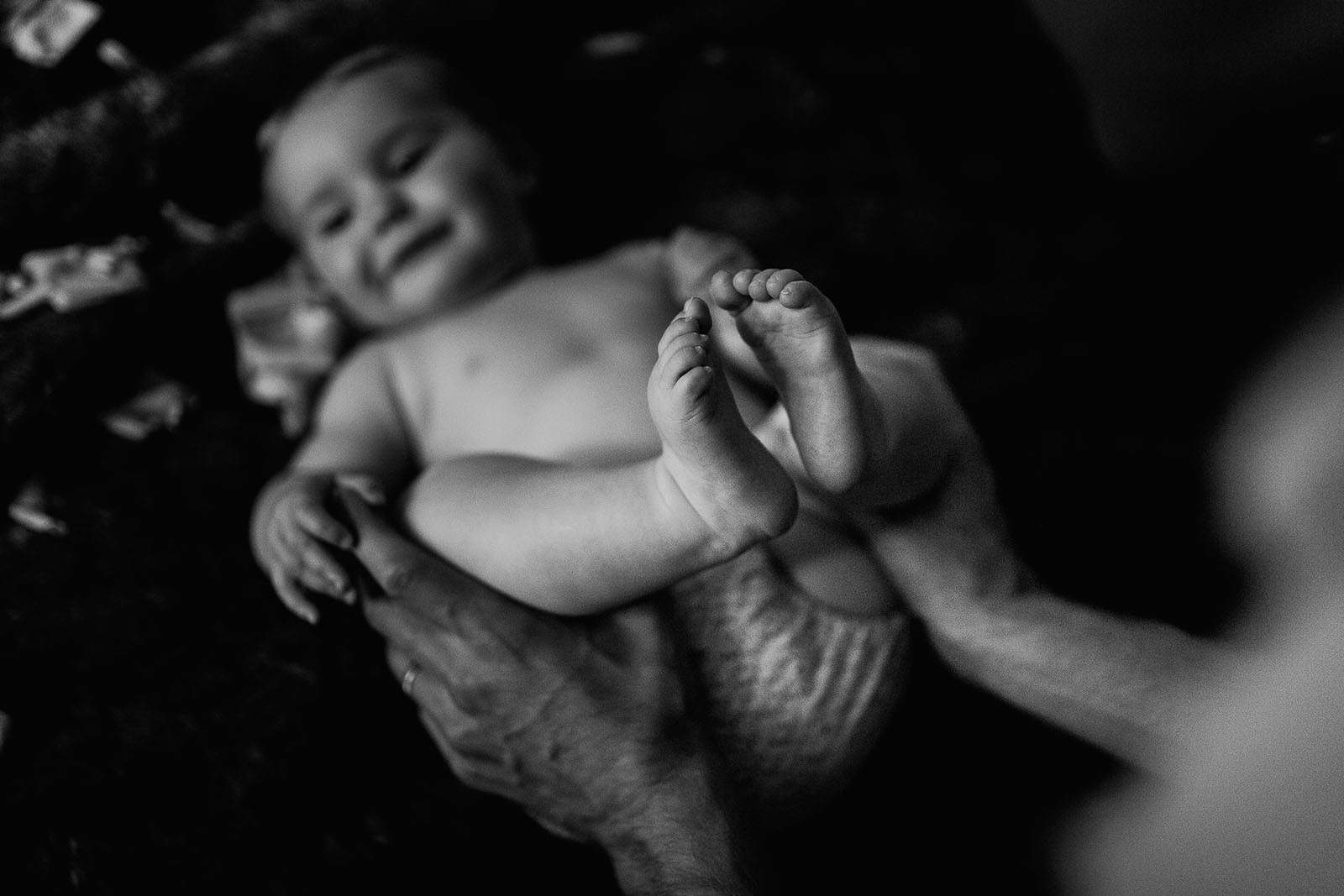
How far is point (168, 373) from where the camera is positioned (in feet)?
3.99

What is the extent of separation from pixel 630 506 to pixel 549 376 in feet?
1.16

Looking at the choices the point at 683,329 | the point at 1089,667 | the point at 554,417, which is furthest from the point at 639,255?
the point at 1089,667

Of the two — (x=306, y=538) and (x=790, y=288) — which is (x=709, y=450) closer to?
(x=790, y=288)

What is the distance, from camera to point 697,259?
1160 millimetres

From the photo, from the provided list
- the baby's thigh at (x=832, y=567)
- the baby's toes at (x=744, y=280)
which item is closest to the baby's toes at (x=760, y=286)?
the baby's toes at (x=744, y=280)

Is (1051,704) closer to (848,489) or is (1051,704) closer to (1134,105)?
(848,489)

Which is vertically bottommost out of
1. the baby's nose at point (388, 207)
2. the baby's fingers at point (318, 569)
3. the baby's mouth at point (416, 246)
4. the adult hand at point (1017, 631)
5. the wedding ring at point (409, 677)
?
the wedding ring at point (409, 677)

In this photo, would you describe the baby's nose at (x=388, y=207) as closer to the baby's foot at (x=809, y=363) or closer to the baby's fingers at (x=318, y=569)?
the baby's fingers at (x=318, y=569)

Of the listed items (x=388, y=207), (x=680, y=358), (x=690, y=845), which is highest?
(x=680, y=358)

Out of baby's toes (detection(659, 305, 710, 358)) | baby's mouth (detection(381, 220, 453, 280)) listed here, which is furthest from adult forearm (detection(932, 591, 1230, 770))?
baby's mouth (detection(381, 220, 453, 280))

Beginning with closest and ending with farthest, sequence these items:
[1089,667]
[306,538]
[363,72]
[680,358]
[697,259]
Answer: [680,358] < [1089,667] < [306,538] < [697,259] < [363,72]

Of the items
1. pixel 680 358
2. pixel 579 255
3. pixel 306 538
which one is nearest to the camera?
pixel 680 358

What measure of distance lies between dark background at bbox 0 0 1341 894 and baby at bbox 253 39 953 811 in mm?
107

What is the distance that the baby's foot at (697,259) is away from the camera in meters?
1.14
